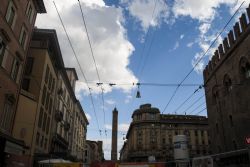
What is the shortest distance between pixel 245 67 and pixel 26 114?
20.4m

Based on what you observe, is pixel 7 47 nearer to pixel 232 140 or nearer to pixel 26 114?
pixel 26 114

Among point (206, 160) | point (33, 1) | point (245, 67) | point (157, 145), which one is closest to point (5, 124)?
point (33, 1)

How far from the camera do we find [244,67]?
84.1ft

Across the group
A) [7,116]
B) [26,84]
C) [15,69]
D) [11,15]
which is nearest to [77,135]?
[26,84]

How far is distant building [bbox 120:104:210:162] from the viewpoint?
3167 inches

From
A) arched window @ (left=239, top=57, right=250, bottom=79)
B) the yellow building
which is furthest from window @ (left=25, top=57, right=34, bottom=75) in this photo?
arched window @ (left=239, top=57, right=250, bottom=79)

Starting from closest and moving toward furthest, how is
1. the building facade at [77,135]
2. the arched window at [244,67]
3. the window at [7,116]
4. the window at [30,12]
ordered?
the window at [7,116], the window at [30,12], the arched window at [244,67], the building facade at [77,135]

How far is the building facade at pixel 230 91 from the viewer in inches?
996

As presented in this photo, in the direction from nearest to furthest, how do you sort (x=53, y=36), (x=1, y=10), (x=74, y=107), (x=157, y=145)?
(x=1, y=10)
(x=53, y=36)
(x=74, y=107)
(x=157, y=145)

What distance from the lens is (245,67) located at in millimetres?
25406

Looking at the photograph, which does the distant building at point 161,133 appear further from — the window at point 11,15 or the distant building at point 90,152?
the window at point 11,15

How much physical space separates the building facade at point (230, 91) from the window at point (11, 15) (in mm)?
18415

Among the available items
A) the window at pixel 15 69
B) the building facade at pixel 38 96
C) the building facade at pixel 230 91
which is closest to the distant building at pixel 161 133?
the building facade at pixel 230 91

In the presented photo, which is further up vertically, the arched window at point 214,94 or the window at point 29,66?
the window at point 29,66
